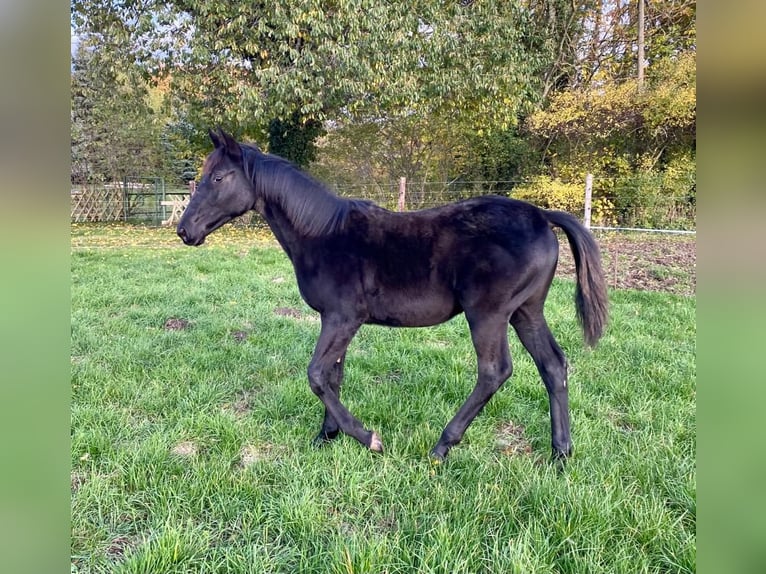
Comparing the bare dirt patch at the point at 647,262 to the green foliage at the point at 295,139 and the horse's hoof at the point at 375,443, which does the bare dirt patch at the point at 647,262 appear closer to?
the horse's hoof at the point at 375,443

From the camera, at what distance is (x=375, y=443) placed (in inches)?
102

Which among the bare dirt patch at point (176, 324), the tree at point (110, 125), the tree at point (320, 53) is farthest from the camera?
the tree at point (110, 125)

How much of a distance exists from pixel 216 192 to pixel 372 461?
1711mm

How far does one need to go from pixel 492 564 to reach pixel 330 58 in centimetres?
1061

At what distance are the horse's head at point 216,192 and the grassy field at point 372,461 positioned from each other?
3.77 ft

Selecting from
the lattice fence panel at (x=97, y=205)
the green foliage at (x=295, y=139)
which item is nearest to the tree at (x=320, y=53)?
the green foliage at (x=295, y=139)

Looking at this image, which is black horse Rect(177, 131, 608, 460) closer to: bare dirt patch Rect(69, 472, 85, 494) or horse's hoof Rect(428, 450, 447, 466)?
horse's hoof Rect(428, 450, 447, 466)

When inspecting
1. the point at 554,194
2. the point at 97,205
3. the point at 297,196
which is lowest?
the point at 297,196

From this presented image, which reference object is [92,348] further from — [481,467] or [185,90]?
[185,90]

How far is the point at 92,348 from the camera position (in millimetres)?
4137

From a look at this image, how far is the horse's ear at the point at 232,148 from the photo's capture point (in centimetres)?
266

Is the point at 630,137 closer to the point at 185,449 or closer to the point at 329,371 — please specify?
the point at 329,371

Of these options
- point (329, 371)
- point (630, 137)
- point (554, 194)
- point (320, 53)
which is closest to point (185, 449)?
point (329, 371)
